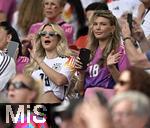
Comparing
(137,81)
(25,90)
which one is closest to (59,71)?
(25,90)

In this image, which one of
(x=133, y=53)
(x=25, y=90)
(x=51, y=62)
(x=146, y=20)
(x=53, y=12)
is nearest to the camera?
(x=25, y=90)

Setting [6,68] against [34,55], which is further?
[34,55]

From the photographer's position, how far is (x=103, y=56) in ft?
29.6

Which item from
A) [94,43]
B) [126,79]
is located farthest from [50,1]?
[126,79]

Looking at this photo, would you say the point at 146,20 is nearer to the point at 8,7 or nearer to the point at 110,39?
the point at 110,39

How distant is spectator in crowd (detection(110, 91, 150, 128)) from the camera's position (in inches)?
192

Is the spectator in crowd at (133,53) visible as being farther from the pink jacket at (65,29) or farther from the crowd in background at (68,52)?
the pink jacket at (65,29)

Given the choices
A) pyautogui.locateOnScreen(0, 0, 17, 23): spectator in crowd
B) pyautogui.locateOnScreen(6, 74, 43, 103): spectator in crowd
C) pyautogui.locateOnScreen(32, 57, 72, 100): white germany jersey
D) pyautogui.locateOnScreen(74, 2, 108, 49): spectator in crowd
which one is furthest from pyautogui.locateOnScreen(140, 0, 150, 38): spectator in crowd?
pyautogui.locateOnScreen(6, 74, 43, 103): spectator in crowd

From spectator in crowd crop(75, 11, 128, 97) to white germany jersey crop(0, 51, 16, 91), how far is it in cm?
86

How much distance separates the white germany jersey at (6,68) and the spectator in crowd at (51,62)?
0.71 feet

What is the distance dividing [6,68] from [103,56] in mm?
1236

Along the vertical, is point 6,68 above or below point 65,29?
below

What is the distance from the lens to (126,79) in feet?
19.8

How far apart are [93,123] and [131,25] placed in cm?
455
